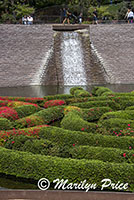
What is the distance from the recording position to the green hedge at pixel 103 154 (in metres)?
4.12

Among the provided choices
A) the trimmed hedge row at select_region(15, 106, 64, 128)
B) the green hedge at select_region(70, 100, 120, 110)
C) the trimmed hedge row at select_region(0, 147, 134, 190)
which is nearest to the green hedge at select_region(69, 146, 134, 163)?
the trimmed hedge row at select_region(0, 147, 134, 190)

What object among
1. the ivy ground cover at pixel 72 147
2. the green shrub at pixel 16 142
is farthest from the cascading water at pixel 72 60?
the green shrub at pixel 16 142

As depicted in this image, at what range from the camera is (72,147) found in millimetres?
4594

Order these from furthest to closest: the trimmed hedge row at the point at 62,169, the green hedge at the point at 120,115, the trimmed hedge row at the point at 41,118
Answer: the green hedge at the point at 120,115 < the trimmed hedge row at the point at 41,118 < the trimmed hedge row at the point at 62,169

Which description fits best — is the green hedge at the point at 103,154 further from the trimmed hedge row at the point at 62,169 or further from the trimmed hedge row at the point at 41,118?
the trimmed hedge row at the point at 41,118

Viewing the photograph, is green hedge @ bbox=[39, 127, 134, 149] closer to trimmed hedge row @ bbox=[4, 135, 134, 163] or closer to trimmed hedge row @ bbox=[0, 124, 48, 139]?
trimmed hedge row @ bbox=[4, 135, 134, 163]

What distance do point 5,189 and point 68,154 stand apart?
1.29m

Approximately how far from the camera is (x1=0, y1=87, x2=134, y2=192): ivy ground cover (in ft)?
12.3

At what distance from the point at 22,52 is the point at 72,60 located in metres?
3.94

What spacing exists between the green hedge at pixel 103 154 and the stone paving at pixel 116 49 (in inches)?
540

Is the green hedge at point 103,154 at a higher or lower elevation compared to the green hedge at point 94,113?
higher

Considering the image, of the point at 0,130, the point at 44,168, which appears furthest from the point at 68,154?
the point at 0,130

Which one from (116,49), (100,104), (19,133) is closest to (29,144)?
(19,133)

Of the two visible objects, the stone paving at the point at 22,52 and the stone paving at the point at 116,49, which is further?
the stone paving at the point at 116,49
